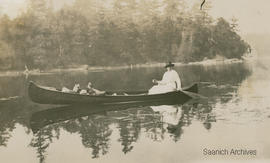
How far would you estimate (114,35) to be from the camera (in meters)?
6.71

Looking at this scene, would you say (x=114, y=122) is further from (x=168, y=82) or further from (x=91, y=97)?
(x=168, y=82)

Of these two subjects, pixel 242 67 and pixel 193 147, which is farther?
pixel 242 67

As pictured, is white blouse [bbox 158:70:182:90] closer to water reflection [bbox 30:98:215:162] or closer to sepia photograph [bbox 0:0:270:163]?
sepia photograph [bbox 0:0:270:163]

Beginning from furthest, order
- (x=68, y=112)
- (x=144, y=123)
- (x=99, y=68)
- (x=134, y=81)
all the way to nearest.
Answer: (x=99, y=68), (x=134, y=81), (x=68, y=112), (x=144, y=123)

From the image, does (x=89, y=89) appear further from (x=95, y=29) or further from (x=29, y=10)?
(x=29, y=10)

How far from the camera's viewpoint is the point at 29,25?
21.2ft

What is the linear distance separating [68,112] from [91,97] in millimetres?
342

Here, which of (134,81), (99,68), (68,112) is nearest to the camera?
(68,112)

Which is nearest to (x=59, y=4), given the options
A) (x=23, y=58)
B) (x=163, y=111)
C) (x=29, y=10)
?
(x=29, y=10)

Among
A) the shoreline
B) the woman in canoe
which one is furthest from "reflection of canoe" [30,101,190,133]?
the shoreline

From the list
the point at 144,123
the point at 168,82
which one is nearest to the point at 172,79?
the point at 168,82

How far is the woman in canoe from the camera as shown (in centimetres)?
641

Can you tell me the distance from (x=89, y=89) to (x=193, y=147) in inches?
59.1

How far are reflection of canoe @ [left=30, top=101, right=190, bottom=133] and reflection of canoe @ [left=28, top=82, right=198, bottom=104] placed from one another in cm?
5
